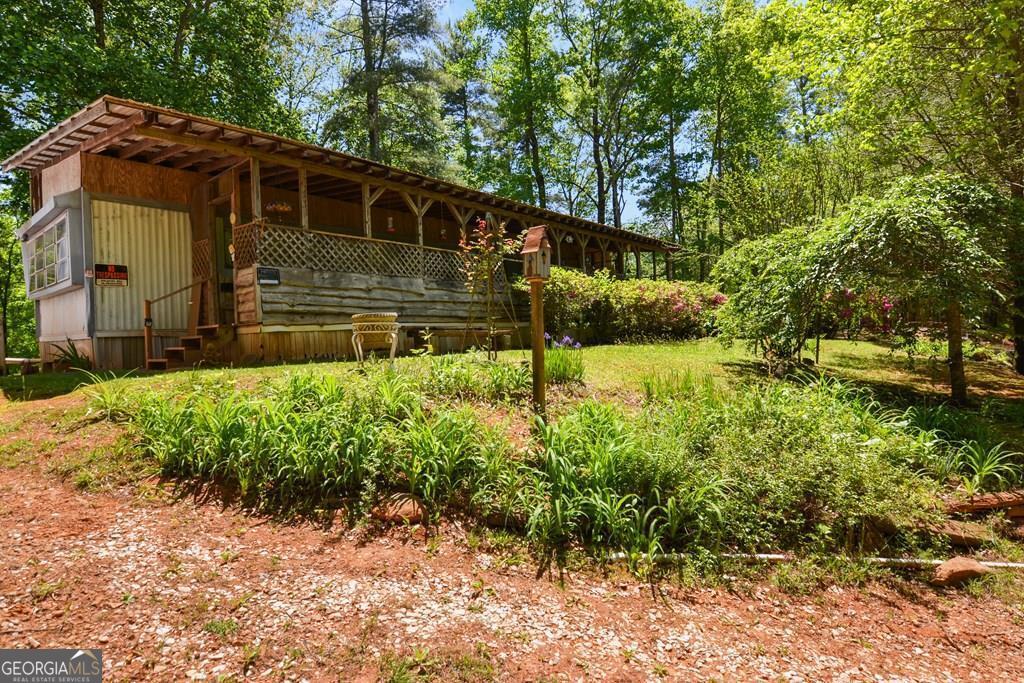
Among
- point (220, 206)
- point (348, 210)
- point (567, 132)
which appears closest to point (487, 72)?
point (567, 132)

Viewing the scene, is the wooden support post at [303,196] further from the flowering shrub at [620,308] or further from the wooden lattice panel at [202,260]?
the flowering shrub at [620,308]

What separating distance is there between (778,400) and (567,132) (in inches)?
1103

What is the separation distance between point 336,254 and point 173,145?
342 centimetres

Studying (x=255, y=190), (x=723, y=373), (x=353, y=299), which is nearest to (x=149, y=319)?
(x=255, y=190)

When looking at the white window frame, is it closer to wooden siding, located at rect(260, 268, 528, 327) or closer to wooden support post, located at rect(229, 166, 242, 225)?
wooden support post, located at rect(229, 166, 242, 225)

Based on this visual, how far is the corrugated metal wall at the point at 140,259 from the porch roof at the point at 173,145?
110cm

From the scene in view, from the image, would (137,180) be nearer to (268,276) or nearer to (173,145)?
(173,145)

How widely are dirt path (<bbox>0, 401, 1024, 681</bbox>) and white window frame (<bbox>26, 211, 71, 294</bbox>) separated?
799 centimetres

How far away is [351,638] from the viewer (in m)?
2.65

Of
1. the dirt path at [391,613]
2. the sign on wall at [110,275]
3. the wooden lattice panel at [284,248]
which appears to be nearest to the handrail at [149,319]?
the sign on wall at [110,275]

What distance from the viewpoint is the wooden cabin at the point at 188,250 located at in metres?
9.34

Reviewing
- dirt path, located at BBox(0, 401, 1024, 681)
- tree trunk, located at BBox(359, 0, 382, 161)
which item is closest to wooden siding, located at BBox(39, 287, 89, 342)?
dirt path, located at BBox(0, 401, 1024, 681)

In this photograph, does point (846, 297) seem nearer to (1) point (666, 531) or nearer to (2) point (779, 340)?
(2) point (779, 340)

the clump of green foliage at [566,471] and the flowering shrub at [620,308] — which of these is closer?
the clump of green foliage at [566,471]
